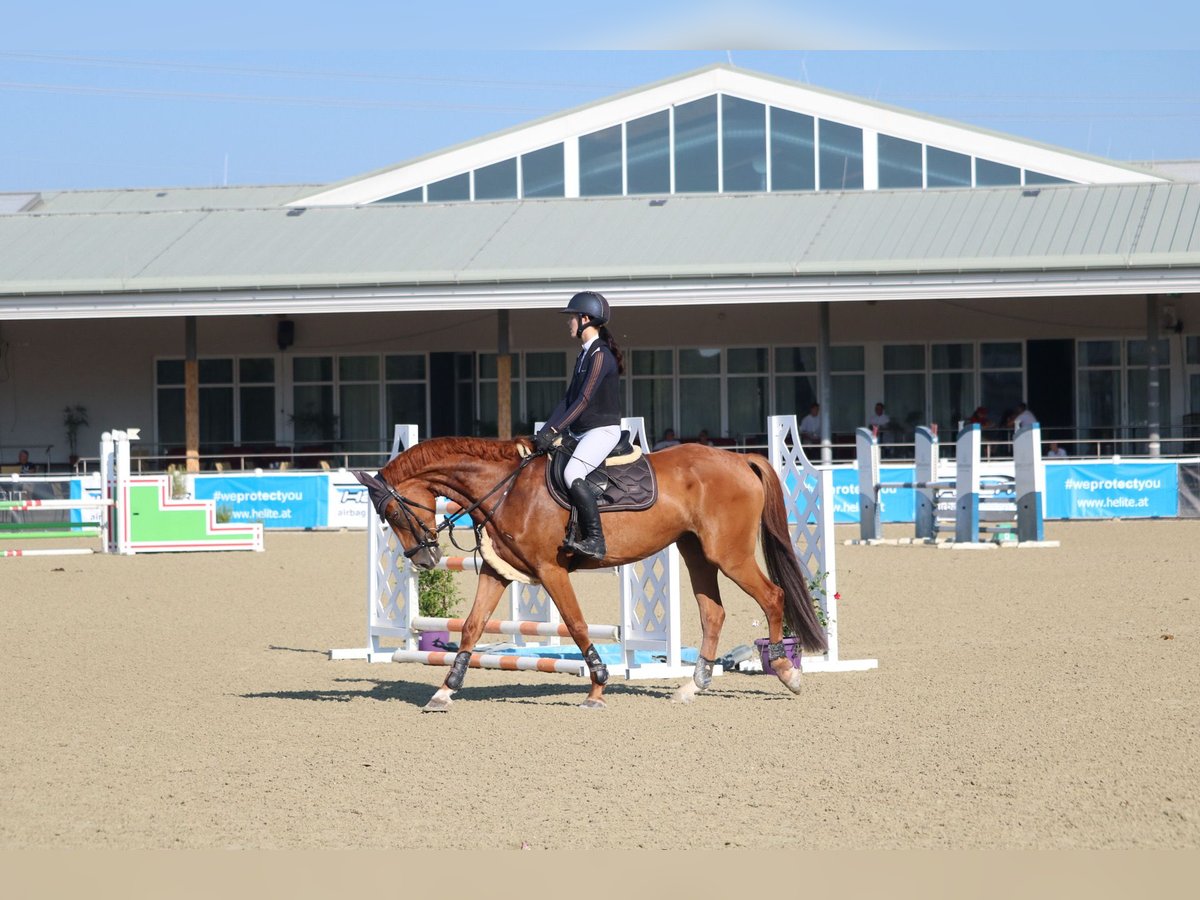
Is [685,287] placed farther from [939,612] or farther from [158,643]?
[158,643]

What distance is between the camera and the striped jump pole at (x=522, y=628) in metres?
10.1

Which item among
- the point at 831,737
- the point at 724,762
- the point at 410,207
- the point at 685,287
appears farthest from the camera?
the point at 410,207

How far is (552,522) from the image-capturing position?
924cm

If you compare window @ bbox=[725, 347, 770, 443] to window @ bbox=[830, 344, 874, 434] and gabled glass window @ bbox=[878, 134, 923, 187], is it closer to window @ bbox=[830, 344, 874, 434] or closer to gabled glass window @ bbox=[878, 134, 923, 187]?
window @ bbox=[830, 344, 874, 434]

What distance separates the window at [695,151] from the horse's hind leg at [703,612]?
25713 mm

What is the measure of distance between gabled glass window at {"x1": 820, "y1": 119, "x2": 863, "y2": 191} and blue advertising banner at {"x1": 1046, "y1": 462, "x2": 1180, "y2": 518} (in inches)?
399

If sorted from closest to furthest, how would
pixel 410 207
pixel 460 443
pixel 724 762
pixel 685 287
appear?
1. pixel 724 762
2. pixel 460 443
3. pixel 685 287
4. pixel 410 207

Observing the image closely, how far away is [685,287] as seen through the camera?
29.2 metres

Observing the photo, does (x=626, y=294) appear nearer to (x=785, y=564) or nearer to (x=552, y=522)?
(x=785, y=564)

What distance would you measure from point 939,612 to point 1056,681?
4.25 meters

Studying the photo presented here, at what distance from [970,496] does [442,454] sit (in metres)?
13.2

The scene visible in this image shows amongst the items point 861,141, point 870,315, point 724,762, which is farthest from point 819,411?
point 724,762

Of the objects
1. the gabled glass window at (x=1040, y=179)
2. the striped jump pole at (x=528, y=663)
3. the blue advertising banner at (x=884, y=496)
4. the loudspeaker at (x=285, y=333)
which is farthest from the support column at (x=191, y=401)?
the striped jump pole at (x=528, y=663)

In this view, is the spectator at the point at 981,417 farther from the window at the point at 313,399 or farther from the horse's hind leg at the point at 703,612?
the horse's hind leg at the point at 703,612
